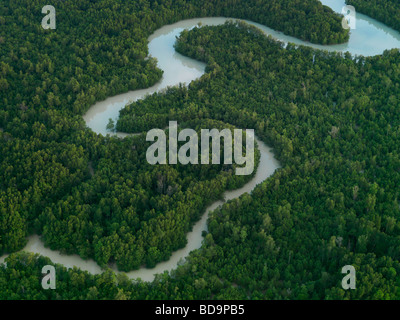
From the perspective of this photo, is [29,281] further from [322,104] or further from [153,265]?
[322,104]

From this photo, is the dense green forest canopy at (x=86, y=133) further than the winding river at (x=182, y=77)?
Yes

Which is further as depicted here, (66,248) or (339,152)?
(339,152)

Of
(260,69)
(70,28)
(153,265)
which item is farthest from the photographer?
(70,28)

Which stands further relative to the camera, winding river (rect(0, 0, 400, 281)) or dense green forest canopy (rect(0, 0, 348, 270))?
dense green forest canopy (rect(0, 0, 348, 270))

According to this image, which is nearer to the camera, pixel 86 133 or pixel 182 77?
pixel 86 133

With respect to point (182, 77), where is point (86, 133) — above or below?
below
